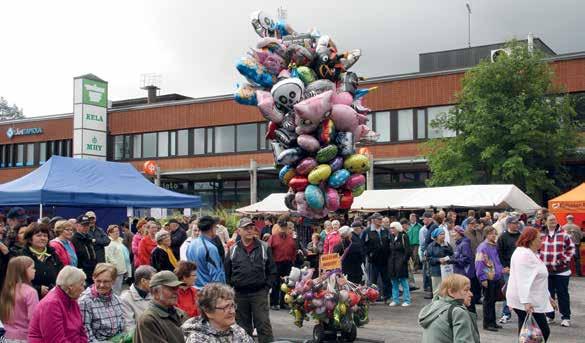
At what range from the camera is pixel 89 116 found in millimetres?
37812

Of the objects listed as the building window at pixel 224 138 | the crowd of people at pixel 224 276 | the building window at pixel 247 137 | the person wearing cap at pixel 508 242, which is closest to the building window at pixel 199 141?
the building window at pixel 224 138

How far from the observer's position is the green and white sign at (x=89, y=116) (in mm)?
36594

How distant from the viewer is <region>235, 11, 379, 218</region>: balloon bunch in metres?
9.19

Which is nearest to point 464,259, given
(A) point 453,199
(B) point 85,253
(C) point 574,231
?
(B) point 85,253

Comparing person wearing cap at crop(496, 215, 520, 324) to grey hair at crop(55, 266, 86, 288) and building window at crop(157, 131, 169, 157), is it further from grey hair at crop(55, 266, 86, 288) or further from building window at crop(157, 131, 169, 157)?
building window at crop(157, 131, 169, 157)

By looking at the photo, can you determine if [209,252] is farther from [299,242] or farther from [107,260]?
[299,242]

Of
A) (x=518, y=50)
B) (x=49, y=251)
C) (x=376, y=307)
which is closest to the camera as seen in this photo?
(x=49, y=251)

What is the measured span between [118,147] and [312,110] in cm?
3427

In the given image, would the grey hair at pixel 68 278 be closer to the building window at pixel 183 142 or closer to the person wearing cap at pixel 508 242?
the person wearing cap at pixel 508 242

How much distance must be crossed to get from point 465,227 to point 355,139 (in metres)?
4.96

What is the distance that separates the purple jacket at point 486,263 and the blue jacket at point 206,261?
4549 millimetres

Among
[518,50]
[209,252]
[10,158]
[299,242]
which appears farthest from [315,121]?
[10,158]

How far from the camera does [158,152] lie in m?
40.0

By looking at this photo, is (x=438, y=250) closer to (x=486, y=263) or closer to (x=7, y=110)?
(x=486, y=263)
